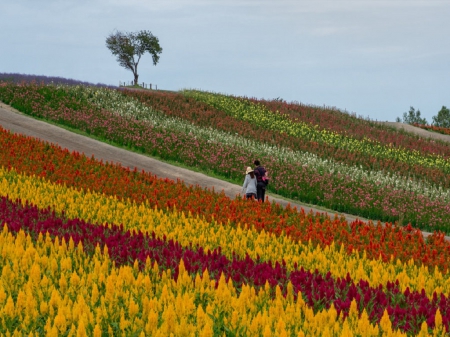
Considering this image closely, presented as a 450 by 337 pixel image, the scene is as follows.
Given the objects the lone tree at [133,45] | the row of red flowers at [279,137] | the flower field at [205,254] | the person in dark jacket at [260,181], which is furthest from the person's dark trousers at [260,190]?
the lone tree at [133,45]

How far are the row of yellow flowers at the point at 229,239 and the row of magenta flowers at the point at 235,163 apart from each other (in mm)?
8976

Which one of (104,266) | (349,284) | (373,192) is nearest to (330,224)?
(349,284)

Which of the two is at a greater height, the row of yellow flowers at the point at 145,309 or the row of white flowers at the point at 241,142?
the row of white flowers at the point at 241,142

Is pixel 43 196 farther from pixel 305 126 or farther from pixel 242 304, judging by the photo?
pixel 305 126

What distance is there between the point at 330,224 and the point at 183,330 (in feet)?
24.6

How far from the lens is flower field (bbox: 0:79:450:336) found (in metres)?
4.73

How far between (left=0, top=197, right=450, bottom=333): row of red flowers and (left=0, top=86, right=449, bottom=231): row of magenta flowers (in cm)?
1113

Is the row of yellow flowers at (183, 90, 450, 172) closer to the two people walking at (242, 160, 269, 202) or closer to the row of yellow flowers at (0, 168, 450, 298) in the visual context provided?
the two people walking at (242, 160, 269, 202)

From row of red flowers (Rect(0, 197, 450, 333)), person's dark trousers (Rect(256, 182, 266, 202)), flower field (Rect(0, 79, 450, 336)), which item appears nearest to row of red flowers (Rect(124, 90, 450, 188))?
flower field (Rect(0, 79, 450, 336))

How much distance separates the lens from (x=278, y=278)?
20.9 feet

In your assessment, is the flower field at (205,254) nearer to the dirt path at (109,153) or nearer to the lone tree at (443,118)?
the dirt path at (109,153)

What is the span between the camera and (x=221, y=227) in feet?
31.1

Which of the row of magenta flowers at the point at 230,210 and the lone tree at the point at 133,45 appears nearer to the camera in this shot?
the row of magenta flowers at the point at 230,210

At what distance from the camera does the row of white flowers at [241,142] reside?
22.8m
